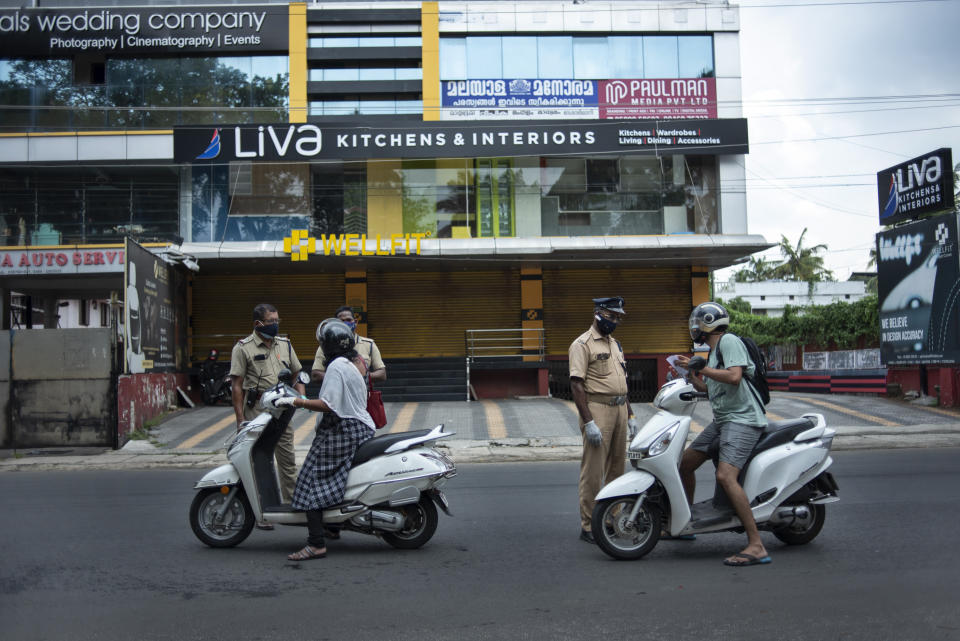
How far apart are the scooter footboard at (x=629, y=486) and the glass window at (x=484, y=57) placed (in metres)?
19.4

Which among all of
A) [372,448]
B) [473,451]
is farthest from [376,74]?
[372,448]

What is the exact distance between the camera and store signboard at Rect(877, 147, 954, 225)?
59.1 feet

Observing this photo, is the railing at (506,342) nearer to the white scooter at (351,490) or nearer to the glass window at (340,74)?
the glass window at (340,74)

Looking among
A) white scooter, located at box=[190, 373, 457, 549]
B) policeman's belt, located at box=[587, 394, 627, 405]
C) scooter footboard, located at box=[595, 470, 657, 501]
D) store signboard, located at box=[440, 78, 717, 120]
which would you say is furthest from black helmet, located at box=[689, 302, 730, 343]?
store signboard, located at box=[440, 78, 717, 120]

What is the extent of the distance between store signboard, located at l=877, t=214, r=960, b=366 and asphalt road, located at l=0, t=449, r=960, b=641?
36.0 ft

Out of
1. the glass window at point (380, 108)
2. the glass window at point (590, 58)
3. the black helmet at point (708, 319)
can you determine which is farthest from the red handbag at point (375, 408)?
the glass window at point (590, 58)

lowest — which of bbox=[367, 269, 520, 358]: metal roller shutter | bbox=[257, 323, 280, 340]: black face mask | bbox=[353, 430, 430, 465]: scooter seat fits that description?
bbox=[353, 430, 430, 465]: scooter seat

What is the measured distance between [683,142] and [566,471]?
1394 cm

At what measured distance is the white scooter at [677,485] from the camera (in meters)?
5.66

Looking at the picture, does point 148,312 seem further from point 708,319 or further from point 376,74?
point 708,319

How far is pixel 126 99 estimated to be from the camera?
2277cm

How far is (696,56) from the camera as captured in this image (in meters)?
23.5

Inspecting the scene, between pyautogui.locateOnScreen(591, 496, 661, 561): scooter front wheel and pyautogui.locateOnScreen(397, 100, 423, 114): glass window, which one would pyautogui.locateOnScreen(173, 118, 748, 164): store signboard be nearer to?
pyautogui.locateOnScreen(397, 100, 423, 114): glass window

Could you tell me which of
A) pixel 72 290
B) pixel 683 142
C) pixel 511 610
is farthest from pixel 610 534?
pixel 72 290
